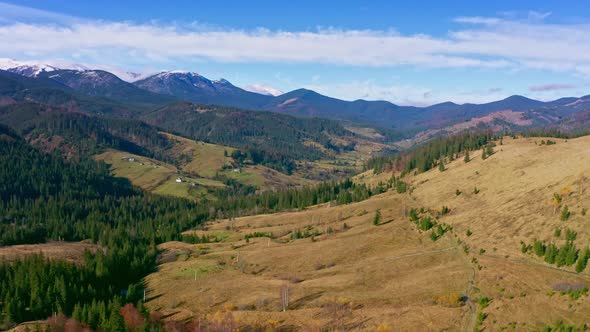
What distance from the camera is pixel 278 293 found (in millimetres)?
110188

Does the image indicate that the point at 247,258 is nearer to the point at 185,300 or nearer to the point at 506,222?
the point at 185,300

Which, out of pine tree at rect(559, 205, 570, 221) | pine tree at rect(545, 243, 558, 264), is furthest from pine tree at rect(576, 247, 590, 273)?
pine tree at rect(559, 205, 570, 221)

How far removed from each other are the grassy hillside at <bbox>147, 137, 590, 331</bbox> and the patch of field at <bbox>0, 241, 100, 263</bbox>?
3322 cm

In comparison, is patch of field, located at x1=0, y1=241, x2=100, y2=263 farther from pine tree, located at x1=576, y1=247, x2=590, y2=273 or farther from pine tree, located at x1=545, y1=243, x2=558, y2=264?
pine tree, located at x1=576, y1=247, x2=590, y2=273

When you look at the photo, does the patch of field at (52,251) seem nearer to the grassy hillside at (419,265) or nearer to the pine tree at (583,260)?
the grassy hillside at (419,265)

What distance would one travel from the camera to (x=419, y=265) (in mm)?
119125

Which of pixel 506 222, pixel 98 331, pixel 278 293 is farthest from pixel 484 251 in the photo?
pixel 98 331

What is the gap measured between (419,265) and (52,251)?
429ft

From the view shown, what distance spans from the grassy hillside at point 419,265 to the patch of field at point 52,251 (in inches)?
1308

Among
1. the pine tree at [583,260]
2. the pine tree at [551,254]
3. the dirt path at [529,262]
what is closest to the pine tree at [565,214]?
the pine tree at [551,254]

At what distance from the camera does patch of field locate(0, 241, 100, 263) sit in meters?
153

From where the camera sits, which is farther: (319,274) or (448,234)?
(448,234)

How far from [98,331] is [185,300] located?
2340 cm

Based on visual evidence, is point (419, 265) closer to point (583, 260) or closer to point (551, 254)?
point (551, 254)
